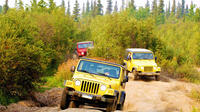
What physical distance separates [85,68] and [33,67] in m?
6.46

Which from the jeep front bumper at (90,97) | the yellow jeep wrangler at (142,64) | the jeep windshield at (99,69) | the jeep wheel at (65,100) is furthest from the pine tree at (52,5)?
the jeep front bumper at (90,97)

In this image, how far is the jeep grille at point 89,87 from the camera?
28.5ft

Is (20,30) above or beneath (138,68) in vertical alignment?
above

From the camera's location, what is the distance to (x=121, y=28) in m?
30.5

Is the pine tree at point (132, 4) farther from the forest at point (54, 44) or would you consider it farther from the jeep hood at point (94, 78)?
the jeep hood at point (94, 78)

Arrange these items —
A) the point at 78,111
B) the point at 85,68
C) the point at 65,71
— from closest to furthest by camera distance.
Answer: the point at 78,111 < the point at 85,68 < the point at 65,71

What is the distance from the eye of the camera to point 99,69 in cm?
967

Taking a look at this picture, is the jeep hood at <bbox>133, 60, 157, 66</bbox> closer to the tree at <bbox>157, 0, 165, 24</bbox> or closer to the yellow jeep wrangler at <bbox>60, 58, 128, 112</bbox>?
the yellow jeep wrangler at <bbox>60, 58, 128, 112</bbox>

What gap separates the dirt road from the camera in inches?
501

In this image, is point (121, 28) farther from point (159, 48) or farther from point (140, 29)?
point (159, 48)

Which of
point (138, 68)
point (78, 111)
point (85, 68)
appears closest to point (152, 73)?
point (138, 68)

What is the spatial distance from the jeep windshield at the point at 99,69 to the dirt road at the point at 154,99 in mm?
2006

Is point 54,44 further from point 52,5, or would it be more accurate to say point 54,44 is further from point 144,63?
point 52,5

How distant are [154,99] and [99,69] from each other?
5.85 meters
